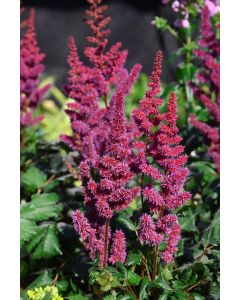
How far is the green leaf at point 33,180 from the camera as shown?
10.4ft

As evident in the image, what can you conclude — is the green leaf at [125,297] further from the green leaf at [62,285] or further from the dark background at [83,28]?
the dark background at [83,28]

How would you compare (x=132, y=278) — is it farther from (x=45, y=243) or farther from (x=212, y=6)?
(x=212, y=6)

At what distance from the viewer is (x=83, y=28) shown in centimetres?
848

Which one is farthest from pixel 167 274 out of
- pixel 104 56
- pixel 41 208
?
pixel 104 56

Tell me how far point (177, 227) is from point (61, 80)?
6.33m

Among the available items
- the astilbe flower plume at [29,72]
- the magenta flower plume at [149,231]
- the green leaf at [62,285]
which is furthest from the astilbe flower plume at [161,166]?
the astilbe flower plume at [29,72]

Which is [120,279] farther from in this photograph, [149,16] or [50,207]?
[149,16]

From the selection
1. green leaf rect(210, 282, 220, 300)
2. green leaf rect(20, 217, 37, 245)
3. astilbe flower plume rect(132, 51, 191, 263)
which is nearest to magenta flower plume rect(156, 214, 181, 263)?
astilbe flower plume rect(132, 51, 191, 263)

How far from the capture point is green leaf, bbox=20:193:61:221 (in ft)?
9.17

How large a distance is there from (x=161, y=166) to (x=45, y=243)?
0.80 m
